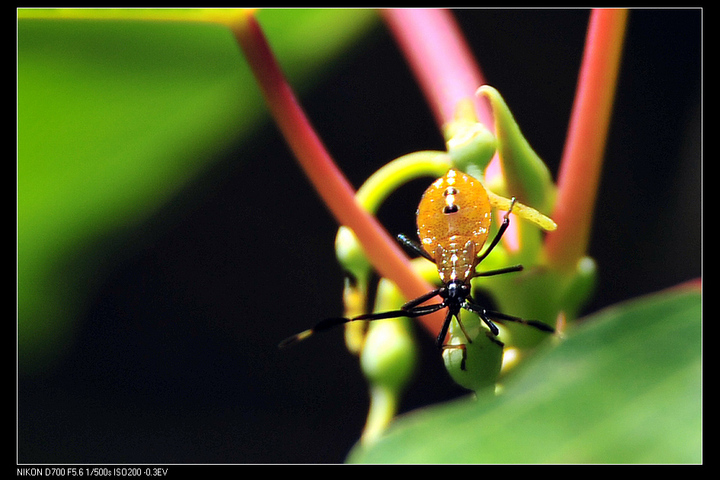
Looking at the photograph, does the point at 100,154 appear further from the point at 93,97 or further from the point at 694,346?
the point at 694,346

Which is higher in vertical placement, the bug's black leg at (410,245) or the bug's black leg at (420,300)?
the bug's black leg at (410,245)

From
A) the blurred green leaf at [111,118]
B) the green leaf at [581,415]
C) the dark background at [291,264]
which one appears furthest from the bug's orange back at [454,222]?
the blurred green leaf at [111,118]

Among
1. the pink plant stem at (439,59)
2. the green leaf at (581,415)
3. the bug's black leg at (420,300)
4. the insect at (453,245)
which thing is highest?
the pink plant stem at (439,59)

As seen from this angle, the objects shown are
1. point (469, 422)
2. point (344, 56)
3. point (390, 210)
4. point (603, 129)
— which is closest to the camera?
point (469, 422)

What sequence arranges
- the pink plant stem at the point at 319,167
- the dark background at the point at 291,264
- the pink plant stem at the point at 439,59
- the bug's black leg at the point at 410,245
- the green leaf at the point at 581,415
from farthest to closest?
the dark background at the point at 291,264 → the bug's black leg at the point at 410,245 → the pink plant stem at the point at 439,59 → the pink plant stem at the point at 319,167 → the green leaf at the point at 581,415

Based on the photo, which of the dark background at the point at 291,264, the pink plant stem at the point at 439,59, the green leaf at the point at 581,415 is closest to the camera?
the green leaf at the point at 581,415

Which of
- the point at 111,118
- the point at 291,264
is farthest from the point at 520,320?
the point at 111,118

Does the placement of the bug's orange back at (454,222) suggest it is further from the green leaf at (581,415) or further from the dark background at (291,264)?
the green leaf at (581,415)

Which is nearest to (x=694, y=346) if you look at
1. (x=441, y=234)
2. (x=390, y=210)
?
(x=441, y=234)
